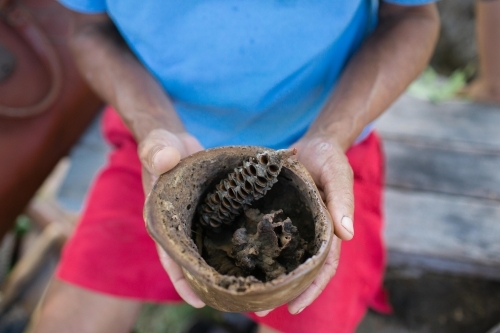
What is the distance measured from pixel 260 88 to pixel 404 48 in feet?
1.48

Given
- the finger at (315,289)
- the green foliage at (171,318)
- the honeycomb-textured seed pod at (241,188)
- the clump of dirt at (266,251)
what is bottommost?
the green foliage at (171,318)

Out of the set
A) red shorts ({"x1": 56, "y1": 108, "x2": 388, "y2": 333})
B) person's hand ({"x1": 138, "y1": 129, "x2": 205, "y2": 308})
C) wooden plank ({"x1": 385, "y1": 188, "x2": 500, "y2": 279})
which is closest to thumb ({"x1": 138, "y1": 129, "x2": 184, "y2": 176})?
person's hand ({"x1": 138, "y1": 129, "x2": 205, "y2": 308})

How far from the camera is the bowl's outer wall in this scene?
2.29 feet

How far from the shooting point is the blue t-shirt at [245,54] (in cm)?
108

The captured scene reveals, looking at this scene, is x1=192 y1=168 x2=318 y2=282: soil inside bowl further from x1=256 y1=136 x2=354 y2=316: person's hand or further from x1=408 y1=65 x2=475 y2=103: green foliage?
x1=408 y1=65 x2=475 y2=103: green foliage

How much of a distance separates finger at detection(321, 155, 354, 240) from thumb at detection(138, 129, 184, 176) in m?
0.33

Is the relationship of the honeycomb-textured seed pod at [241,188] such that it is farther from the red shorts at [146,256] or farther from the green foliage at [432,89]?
the green foliage at [432,89]

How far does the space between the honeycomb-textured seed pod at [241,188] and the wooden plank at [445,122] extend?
119 cm

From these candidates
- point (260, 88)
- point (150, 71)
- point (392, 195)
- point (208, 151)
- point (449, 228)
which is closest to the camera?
point (208, 151)

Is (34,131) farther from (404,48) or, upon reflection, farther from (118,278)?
(404,48)

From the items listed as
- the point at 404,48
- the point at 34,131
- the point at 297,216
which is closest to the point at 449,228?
the point at 404,48

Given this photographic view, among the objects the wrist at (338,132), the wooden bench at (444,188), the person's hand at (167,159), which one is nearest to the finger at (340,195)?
the wrist at (338,132)

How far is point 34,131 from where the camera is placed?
1.66 meters

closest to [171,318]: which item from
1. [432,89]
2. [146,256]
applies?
[146,256]
